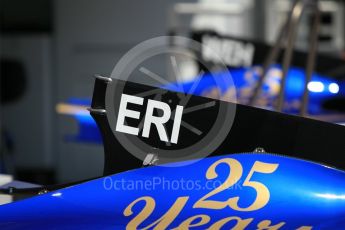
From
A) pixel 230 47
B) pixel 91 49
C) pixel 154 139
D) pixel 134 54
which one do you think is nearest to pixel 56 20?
pixel 91 49

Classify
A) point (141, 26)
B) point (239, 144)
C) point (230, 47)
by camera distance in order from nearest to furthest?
1. point (239, 144)
2. point (230, 47)
3. point (141, 26)

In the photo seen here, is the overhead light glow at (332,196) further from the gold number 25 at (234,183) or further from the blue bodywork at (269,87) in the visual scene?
the blue bodywork at (269,87)

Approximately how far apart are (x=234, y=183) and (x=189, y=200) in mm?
149

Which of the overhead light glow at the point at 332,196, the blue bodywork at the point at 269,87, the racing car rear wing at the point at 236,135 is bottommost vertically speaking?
the overhead light glow at the point at 332,196

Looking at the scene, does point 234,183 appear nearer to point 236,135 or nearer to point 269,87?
point 236,135

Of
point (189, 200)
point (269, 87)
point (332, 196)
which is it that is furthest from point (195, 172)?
point (269, 87)

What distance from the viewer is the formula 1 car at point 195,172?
189 cm

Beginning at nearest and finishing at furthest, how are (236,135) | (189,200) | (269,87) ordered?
(189,200)
(236,135)
(269,87)

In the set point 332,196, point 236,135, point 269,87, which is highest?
point 269,87

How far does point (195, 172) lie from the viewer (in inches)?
76.0

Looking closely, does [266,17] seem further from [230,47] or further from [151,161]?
[151,161]

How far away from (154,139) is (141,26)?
3.78 m

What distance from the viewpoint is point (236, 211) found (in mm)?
1887

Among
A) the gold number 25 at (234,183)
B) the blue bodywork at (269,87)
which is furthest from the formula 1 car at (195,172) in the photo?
the blue bodywork at (269,87)
